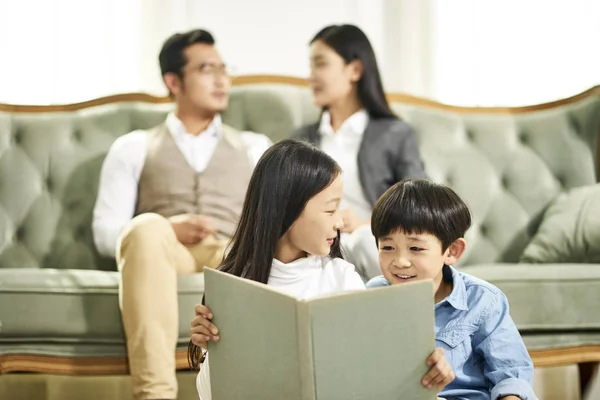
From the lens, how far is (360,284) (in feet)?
4.73

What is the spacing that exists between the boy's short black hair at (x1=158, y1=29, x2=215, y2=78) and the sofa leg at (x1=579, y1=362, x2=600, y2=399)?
149 centimetres

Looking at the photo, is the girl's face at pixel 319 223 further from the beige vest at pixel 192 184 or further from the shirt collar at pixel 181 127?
the shirt collar at pixel 181 127

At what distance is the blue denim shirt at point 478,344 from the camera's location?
52.0 inches

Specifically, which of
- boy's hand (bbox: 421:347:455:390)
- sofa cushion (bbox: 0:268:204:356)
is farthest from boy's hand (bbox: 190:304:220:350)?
sofa cushion (bbox: 0:268:204:356)

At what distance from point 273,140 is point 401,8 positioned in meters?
0.96

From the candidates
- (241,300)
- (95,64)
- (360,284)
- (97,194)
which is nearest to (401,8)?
(95,64)

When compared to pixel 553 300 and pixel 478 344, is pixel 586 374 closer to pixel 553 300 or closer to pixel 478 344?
pixel 553 300

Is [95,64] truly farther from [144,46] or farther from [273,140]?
[273,140]

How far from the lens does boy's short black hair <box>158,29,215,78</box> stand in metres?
2.65

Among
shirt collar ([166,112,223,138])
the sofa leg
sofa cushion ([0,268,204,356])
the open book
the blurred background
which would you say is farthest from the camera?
the blurred background

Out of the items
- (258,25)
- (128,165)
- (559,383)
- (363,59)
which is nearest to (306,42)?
(258,25)

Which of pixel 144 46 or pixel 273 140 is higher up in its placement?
pixel 144 46

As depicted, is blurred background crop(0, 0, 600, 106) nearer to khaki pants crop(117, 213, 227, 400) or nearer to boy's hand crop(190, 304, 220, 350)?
khaki pants crop(117, 213, 227, 400)

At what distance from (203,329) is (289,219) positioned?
0.24 meters
